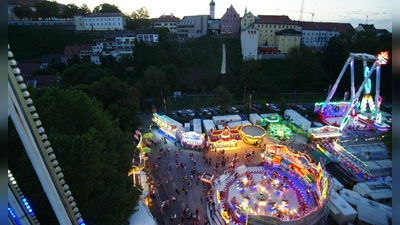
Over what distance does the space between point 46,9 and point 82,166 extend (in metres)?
74.2

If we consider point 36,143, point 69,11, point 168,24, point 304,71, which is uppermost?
point 69,11

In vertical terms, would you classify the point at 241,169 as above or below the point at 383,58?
below

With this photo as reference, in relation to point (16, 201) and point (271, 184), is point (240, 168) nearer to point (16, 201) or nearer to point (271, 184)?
point (271, 184)

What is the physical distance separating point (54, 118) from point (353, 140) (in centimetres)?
2624

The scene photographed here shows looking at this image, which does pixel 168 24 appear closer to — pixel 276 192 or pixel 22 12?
pixel 22 12

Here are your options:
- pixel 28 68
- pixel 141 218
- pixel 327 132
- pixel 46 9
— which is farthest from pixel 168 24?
pixel 141 218

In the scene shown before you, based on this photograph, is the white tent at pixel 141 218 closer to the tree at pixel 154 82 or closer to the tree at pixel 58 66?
the tree at pixel 154 82

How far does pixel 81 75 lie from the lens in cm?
3847

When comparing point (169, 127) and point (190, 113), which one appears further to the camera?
point (190, 113)

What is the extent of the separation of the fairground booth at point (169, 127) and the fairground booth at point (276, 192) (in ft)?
29.9

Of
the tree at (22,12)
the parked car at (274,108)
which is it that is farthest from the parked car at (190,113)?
the tree at (22,12)

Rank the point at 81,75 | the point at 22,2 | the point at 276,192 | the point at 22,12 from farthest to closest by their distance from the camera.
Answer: the point at 22,2, the point at 22,12, the point at 81,75, the point at 276,192

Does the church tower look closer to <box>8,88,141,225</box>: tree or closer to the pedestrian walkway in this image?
the pedestrian walkway

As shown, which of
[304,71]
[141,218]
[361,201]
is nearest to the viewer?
[141,218]
